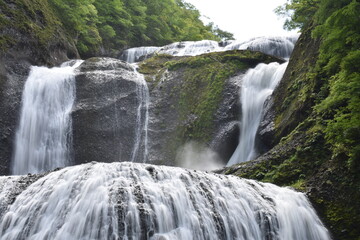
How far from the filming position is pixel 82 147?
1391 centimetres

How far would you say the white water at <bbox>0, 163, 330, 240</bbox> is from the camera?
20.7 ft

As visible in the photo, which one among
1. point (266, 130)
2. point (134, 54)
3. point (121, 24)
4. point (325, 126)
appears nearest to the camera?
point (325, 126)

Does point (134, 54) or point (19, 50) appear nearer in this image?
point (19, 50)

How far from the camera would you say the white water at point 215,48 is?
19.1m

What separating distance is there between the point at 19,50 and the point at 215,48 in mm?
11897

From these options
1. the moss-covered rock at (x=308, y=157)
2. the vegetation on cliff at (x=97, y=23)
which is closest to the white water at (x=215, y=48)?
the vegetation on cliff at (x=97, y=23)

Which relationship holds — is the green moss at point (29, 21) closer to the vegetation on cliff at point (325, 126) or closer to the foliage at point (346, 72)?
the vegetation on cliff at point (325, 126)

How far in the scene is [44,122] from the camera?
13992 millimetres

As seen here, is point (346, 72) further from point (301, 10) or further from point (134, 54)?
point (134, 54)

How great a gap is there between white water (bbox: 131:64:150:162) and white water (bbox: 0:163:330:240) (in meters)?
6.72

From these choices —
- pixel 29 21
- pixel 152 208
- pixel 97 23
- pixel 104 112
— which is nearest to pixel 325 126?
pixel 152 208

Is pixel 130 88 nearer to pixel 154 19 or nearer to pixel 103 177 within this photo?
pixel 103 177

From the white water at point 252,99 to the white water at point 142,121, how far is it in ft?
11.6

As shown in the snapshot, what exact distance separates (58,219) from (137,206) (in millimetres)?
1371
